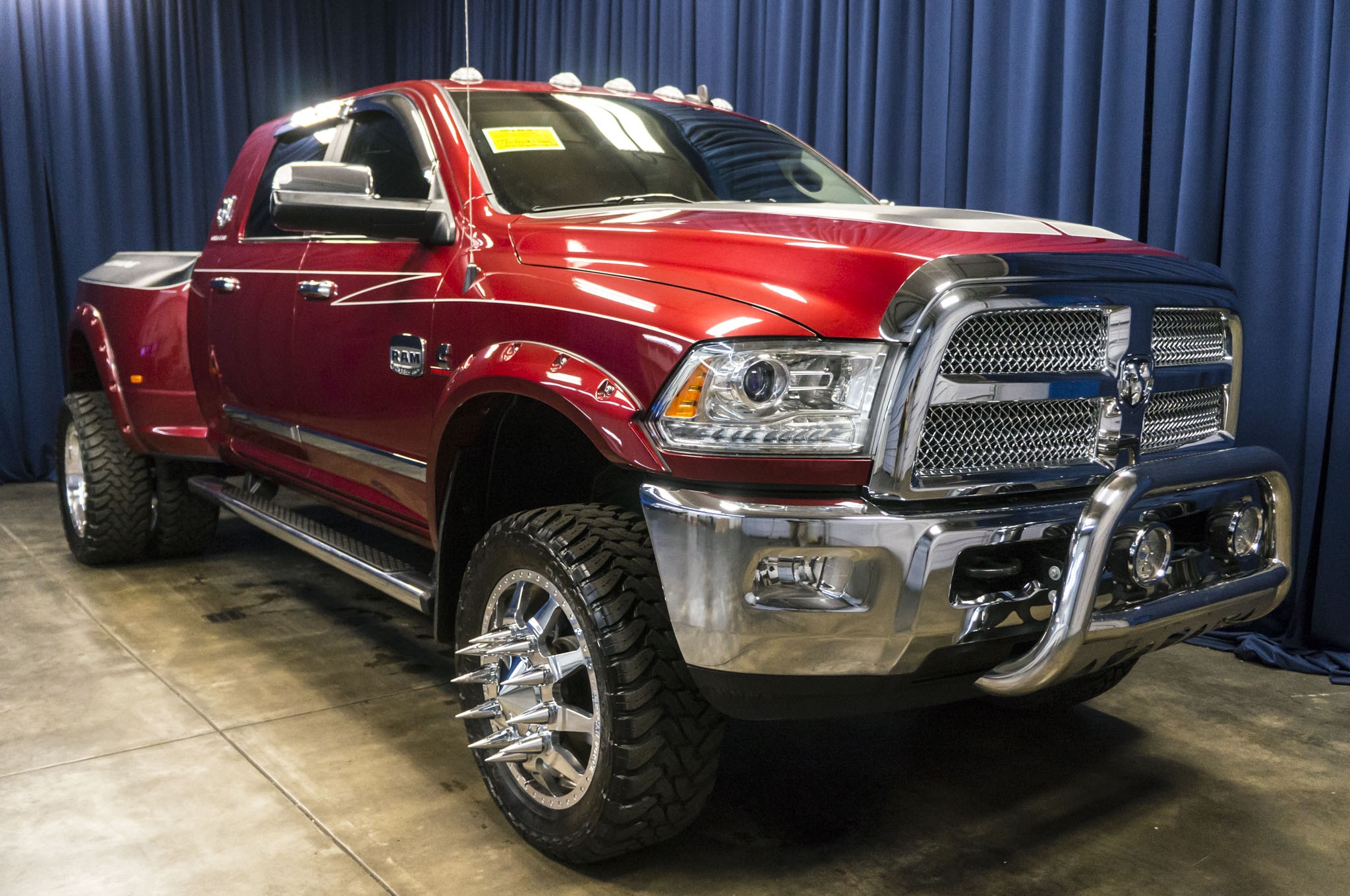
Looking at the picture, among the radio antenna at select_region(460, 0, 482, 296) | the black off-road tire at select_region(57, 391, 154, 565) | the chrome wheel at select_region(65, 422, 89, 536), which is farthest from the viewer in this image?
the chrome wheel at select_region(65, 422, 89, 536)

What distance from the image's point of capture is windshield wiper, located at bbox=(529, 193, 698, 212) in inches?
105

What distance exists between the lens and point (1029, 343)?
6.56 ft

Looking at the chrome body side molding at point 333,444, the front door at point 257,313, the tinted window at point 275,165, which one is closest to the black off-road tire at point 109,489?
the front door at point 257,313

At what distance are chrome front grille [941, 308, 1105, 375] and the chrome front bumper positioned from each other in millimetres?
230

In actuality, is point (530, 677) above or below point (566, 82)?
below

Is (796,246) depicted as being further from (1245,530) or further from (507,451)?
(1245,530)

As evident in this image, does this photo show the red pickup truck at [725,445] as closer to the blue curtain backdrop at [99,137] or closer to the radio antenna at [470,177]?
the radio antenna at [470,177]

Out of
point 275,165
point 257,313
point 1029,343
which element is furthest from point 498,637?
point 275,165

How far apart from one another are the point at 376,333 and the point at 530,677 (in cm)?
106

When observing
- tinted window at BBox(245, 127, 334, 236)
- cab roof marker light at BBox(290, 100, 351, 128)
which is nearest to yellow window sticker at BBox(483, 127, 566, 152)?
cab roof marker light at BBox(290, 100, 351, 128)

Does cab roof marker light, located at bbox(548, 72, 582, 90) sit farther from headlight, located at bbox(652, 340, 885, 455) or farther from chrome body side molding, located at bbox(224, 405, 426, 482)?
headlight, located at bbox(652, 340, 885, 455)

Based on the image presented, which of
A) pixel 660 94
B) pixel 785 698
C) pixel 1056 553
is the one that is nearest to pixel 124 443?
pixel 660 94

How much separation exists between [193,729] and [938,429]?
2066mm

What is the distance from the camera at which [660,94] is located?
3.47m
